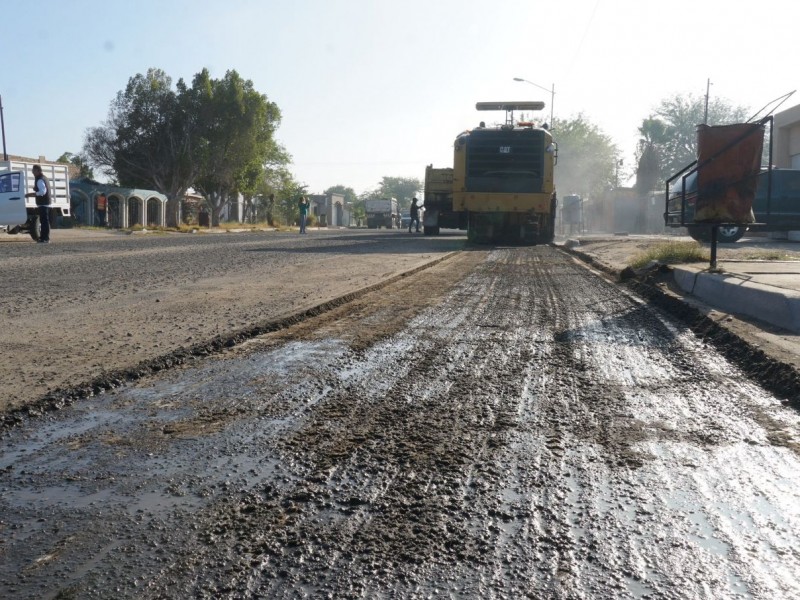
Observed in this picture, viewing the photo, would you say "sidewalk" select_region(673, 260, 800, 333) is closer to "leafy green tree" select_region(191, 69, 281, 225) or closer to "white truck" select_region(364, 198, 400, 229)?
"leafy green tree" select_region(191, 69, 281, 225)

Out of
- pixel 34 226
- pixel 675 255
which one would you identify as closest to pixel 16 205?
pixel 34 226

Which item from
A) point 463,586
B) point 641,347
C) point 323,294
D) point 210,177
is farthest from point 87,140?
point 463,586

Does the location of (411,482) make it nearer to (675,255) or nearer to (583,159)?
(675,255)

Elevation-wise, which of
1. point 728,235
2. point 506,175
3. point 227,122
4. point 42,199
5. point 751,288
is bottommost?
point 751,288

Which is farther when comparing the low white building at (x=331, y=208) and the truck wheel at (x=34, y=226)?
the low white building at (x=331, y=208)

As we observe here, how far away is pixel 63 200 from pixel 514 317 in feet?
82.8

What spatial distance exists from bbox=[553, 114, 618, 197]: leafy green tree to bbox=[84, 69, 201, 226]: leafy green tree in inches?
2023

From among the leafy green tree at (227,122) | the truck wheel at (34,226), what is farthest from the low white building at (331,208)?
the truck wheel at (34,226)

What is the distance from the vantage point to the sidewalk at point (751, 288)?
699 cm

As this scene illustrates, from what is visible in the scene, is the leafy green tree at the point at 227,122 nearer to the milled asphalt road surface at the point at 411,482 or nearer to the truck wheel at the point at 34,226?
the truck wheel at the point at 34,226

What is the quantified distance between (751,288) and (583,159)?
299 feet

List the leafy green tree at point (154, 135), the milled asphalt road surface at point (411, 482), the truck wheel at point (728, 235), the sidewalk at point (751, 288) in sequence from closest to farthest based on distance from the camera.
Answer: the milled asphalt road surface at point (411, 482)
the sidewalk at point (751, 288)
the truck wheel at point (728, 235)
the leafy green tree at point (154, 135)

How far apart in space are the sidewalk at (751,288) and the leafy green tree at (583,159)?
270ft

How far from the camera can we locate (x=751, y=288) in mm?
7812
